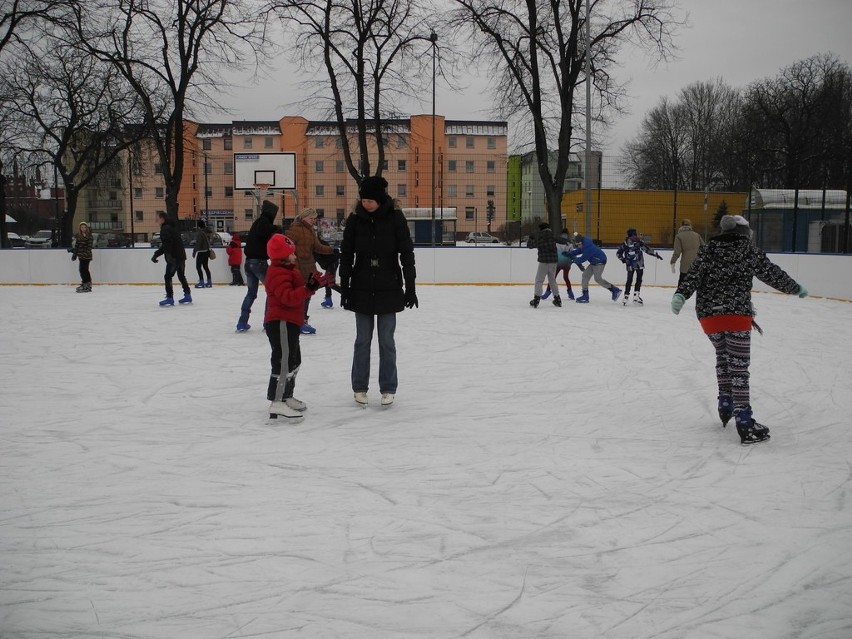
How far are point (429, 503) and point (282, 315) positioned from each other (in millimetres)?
1952

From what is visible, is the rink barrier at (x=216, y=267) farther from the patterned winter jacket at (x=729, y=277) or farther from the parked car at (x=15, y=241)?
the patterned winter jacket at (x=729, y=277)

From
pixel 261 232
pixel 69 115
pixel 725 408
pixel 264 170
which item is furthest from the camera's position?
pixel 69 115

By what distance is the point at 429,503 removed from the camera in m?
3.25

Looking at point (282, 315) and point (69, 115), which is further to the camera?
point (69, 115)

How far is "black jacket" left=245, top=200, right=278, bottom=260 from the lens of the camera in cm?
806

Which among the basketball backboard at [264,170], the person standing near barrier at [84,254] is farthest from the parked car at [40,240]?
the basketball backboard at [264,170]

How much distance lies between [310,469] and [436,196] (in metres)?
17.0

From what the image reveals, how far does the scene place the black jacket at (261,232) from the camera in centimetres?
806

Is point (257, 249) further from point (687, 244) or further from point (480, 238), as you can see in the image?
point (480, 238)

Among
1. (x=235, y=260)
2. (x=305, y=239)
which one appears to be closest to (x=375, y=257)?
(x=305, y=239)

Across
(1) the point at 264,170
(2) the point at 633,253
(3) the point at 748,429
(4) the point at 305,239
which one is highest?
(1) the point at 264,170

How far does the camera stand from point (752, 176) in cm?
3909

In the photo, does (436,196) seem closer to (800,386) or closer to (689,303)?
(689,303)

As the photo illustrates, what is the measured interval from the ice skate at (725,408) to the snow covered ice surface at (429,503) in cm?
9
